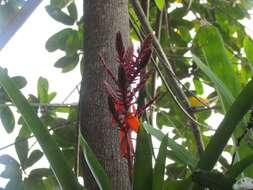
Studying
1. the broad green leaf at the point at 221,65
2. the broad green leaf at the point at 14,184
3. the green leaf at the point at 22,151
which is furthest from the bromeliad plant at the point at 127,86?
the green leaf at the point at 22,151

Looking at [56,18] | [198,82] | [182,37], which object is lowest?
[198,82]

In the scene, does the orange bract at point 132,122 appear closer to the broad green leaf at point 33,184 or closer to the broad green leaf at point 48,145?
the broad green leaf at point 48,145

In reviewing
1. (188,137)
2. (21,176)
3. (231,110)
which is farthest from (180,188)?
(188,137)

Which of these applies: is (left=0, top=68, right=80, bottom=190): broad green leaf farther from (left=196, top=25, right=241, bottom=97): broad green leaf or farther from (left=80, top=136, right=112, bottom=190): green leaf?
(left=196, top=25, right=241, bottom=97): broad green leaf

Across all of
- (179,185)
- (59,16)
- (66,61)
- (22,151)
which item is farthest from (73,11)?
(179,185)

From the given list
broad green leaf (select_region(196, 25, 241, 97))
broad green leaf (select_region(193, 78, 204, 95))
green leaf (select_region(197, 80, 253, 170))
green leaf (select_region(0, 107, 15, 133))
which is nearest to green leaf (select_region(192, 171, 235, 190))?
green leaf (select_region(197, 80, 253, 170))

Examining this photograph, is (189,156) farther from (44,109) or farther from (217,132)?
(44,109)
